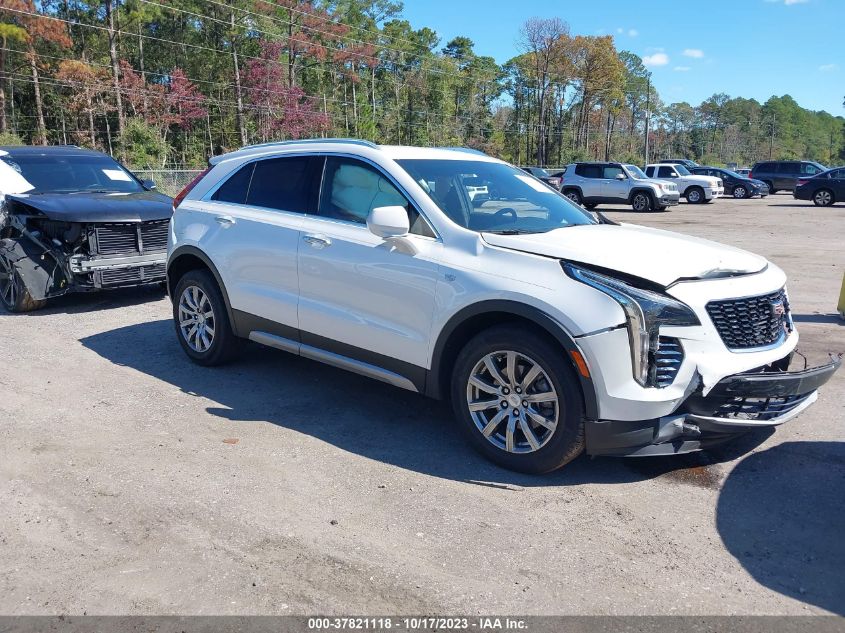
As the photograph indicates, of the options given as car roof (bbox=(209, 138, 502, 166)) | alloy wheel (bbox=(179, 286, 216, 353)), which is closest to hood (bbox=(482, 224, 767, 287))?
car roof (bbox=(209, 138, 502, 166))

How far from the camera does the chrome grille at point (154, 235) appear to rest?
877cm

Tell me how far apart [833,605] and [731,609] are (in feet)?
1.42

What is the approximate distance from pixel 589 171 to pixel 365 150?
26.5m

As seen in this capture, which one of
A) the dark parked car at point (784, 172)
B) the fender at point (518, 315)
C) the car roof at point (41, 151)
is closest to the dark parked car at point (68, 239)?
the car roof at point (41, 151)

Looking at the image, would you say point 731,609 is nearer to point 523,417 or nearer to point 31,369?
point 523,417

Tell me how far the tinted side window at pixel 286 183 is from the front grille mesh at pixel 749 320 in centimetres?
292

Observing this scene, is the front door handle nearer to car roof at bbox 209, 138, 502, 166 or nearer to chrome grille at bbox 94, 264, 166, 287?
car roof at bbox 209, 138, 502, 166

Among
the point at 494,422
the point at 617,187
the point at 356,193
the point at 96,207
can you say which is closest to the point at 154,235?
the point at 96,207

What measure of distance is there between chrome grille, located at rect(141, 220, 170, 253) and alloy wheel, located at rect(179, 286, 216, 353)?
268 centimetres

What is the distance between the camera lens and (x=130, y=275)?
8.64m

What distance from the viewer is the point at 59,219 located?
8.20 m

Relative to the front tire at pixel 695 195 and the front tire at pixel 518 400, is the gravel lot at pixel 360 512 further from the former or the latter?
the front tire at pixel 695 195

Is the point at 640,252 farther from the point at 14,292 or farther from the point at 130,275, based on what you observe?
the point at 14,292

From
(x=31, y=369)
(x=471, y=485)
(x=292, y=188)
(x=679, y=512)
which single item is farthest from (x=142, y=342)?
(x=679, y=512)
